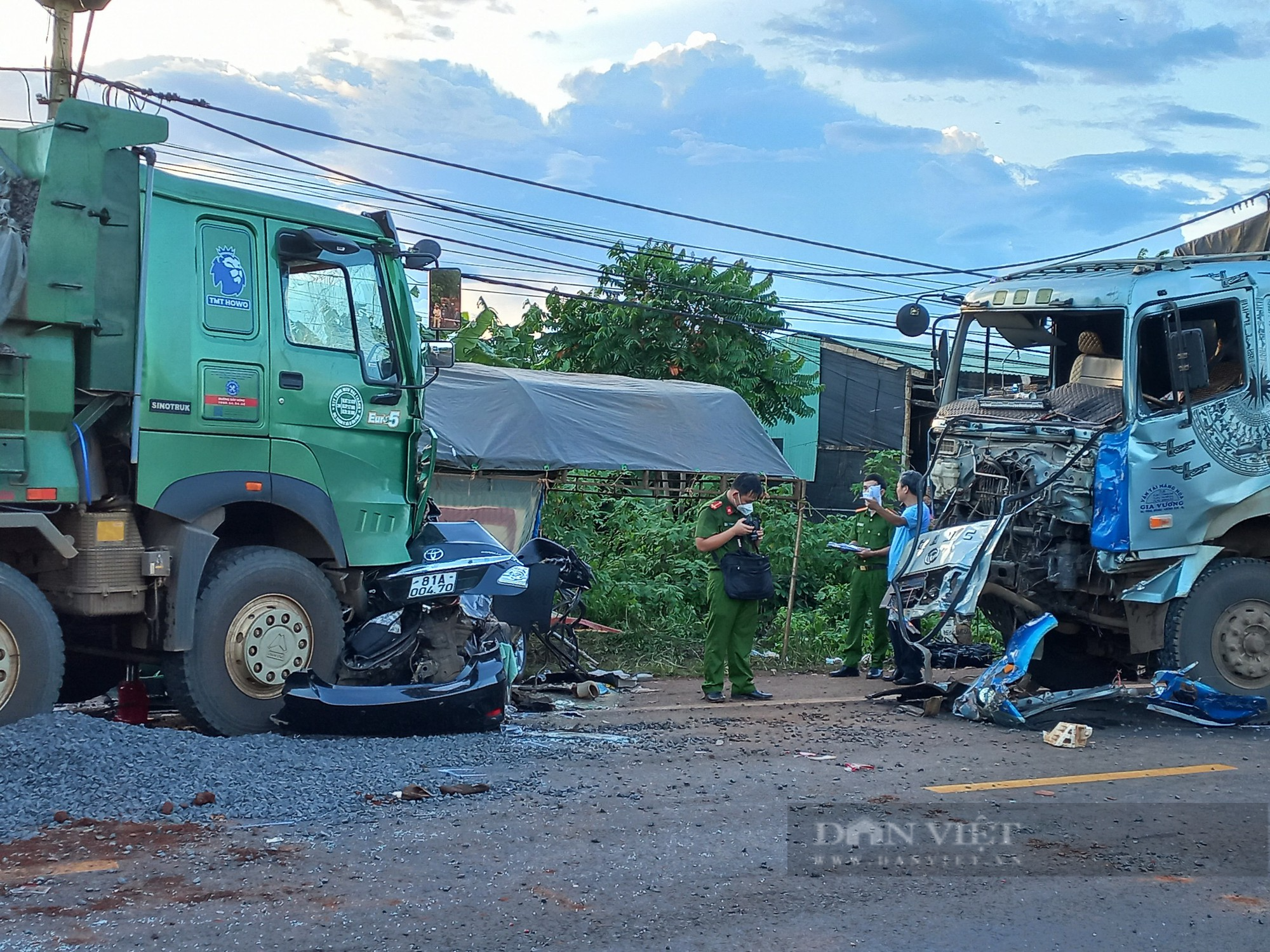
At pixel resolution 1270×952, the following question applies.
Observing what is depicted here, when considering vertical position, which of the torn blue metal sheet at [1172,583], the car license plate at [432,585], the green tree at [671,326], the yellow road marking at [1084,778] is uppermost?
the green tree at [671,326]

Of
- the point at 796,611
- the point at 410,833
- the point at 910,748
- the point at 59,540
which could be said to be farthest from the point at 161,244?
the point at 796,611

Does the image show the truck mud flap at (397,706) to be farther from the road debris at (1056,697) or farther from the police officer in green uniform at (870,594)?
the police officer in green uniform at (870,594)

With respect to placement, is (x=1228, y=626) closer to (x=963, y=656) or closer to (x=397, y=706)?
(x=963, y=656)

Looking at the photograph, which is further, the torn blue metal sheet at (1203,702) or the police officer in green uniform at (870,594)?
the police officer in green uniform at (870,594)

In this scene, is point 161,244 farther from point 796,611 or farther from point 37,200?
point 796,611

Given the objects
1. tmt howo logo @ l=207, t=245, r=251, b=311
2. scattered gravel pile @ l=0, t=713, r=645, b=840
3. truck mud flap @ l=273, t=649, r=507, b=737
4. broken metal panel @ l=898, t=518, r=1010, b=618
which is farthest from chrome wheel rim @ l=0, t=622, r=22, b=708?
broken metal panel @ l=898, t=518, r=1010, b=618

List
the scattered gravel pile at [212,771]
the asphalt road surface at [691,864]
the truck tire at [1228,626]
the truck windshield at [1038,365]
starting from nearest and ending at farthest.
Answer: the asphalt road surface at [691,864]
the scattered gravel pile at [212,771]
the truck tire at [1228,626]
the truck windshield at [1038,365]

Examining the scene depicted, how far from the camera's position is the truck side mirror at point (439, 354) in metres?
7.96

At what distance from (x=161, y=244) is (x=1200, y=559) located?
7.09 meters

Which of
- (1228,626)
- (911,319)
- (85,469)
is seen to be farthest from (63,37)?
(1228,626)

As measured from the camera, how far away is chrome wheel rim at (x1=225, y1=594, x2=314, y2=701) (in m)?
7.06

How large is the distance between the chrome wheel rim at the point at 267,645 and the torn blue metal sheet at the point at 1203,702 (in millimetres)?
5693

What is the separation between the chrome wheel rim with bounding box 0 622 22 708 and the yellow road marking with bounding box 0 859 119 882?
1844mm

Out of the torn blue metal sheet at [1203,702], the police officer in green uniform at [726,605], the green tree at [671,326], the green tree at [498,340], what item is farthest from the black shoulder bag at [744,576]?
the green tree at [671,326]
